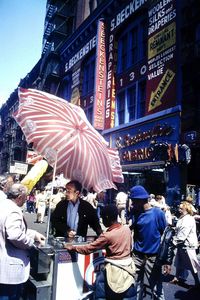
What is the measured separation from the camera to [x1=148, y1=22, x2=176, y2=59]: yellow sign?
52.4 ft

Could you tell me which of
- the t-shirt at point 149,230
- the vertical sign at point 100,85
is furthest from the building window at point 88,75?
the t-shirt at point 149,230

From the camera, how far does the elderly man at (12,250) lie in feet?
10.9

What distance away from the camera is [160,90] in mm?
16438

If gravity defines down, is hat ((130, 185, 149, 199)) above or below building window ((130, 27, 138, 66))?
below

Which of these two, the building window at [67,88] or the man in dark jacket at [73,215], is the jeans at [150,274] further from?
the building window at [67,88]

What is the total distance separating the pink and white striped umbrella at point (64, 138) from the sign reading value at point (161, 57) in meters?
11.4

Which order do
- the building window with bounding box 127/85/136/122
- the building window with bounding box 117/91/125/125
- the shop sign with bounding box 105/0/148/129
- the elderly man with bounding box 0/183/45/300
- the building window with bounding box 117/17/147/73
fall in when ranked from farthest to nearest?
the shop sign with bounding box 105/0/148/129 → the building window with bounding box 117/91/125/125 → the building window with bounding box 127/85/136/122 → the building window with bounding box 117/17/147/73 → the elderly man with bounding box 0/183/45/300

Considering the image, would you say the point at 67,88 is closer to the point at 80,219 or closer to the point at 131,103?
the point at 131,103

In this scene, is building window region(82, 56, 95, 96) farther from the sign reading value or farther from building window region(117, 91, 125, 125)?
the sign reading value

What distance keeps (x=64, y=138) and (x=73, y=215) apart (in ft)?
3.92

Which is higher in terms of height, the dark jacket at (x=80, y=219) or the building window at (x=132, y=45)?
the building window at (x=132, y=45)

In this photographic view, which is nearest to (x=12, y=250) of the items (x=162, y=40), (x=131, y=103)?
(x=162, y=40)

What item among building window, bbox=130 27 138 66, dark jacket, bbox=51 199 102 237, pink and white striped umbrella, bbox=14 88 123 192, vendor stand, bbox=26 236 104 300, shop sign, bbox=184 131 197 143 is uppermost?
building window, bbox=130 27 138 66

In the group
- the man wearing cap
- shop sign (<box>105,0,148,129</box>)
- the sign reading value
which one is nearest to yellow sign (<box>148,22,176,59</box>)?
the sign reading value
